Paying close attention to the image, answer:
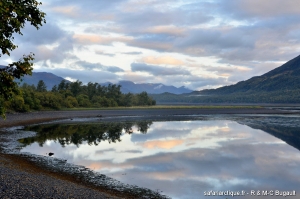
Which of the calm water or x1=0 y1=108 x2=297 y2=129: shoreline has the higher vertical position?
x1=0 y1=108 x2=297 y2=129: shoreline

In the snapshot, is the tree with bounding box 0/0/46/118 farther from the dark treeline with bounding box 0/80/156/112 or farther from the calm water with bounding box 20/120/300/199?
the dark treeline with bounding box 0/80/156/112

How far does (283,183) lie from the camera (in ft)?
88.3

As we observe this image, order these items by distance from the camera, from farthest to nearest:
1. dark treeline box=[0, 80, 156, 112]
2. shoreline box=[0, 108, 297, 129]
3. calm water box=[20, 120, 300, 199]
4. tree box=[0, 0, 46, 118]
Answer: dark treeline box=[0, 80, 156, 112], shoreline box=[0, 108, 297, 129], calm water box=[20, 120, 300, 199], tree box=[0, 0, 46, 118]

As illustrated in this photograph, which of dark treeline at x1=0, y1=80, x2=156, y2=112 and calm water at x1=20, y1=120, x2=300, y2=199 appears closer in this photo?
calm water at x1=20, y1=120, x2=300, y2=199

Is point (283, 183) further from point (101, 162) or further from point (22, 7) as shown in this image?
point (22, 7)

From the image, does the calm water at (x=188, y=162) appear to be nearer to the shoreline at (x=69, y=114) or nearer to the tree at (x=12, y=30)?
the tree at (x=12, y=30)

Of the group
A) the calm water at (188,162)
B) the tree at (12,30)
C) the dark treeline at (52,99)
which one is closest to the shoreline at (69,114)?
the dark treeline at (52,99)

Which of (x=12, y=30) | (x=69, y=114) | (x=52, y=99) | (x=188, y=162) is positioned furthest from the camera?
(x=52, y=99)

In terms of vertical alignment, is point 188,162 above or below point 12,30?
below

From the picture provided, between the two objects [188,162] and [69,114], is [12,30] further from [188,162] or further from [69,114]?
[69,114]

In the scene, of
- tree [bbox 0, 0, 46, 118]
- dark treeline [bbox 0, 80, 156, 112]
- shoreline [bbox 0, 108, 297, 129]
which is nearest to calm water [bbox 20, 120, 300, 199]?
tree [bbox 0, 0, 46, 118]

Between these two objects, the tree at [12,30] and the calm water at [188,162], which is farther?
the calm water at [188,162]

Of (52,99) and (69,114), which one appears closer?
(69,114)

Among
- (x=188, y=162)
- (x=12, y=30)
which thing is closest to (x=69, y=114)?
(x=188, y=162)
